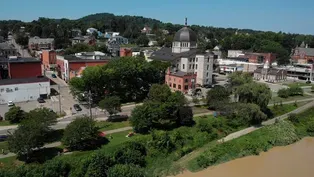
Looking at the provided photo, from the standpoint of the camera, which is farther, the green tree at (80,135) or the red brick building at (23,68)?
the red brick building at (23,68)

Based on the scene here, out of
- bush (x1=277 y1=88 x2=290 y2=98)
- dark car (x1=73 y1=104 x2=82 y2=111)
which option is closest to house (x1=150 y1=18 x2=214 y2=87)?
bush (x1=277 y1=88 x2=290 y2=98)

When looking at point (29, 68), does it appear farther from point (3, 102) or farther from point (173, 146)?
point (173, 146)

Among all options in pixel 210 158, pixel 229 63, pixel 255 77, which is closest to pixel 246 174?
pixel 210 158

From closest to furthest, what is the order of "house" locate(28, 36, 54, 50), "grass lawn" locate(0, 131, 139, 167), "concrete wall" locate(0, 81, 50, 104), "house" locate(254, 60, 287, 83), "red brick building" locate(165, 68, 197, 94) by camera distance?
"grass lawn" locate(0, 131, 139, 167) < "concrete wall" locate(0, 81, 50, 104) < "red brick building" locate(165, 68, 197, 94) < "house" locate(254, 60, 287, 83) < "house" locate(28, 36, 54, 50)

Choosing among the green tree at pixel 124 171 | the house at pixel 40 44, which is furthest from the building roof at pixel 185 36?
the house at pixel 40 44

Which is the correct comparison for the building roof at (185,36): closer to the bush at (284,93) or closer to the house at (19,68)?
the bush at (284,93)

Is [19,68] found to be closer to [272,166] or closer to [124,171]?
[124,171]

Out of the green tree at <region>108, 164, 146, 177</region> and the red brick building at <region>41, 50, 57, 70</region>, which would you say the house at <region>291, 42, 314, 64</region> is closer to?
the red brick building at <region>41, 50, 57, 70</region>
